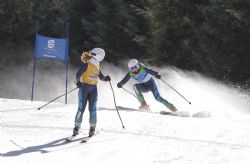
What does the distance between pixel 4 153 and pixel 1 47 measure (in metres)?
22.8

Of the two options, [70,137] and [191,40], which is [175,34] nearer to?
[191,40]

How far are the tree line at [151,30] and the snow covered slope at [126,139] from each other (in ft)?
29.2

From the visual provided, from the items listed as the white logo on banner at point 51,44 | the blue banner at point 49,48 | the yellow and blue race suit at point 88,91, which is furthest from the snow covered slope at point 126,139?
the white logo on banner at point 51,44

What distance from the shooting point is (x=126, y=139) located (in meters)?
8.68

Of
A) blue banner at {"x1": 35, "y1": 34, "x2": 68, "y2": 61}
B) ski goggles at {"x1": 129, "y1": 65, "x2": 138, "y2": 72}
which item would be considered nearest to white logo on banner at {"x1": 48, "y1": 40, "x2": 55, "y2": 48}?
blue banner at {"x1": 35, "y1": 34, "x2": 68, "y2": 61}

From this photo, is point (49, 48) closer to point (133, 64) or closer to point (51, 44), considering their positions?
point (51, 44)

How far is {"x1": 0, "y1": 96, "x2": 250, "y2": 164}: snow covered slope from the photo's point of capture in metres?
7.37

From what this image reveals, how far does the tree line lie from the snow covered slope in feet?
29.2

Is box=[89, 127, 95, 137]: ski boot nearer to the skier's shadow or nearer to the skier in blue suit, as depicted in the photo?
the skier's shadow

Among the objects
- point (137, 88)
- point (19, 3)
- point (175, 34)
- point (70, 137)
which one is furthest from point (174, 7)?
point (70, 137)

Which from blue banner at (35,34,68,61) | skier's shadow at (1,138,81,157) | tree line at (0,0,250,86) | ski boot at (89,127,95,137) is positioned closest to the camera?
skier's shadow at (1,138,81,157)

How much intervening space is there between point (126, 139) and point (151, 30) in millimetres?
17503

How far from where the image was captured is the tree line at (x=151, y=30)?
1973cm

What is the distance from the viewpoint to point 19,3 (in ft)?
90.8
